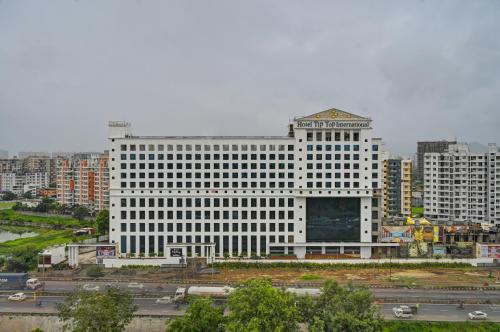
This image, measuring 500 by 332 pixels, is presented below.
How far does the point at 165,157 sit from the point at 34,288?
19294 mm

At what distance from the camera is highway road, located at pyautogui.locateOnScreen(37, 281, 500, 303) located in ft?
123

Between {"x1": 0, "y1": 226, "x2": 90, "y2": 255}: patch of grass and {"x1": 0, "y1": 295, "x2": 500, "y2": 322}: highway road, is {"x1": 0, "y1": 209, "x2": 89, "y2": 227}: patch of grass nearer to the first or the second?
{"x1": 0, "y1": 226, "x2": 90, "y2": 255}: patch of grass

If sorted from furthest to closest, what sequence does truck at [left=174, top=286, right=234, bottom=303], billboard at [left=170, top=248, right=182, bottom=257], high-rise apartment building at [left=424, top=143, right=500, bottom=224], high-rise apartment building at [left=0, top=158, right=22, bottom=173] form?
high-rise apartment building at [left=0, top=158, right=22, bottom=173], high-rise apartment building at [left=424, top=143, right=500, bottom=224], billboard at [left=170, top=248, right=182, bottom=257], truck at [left=174, top=286, right=234, bottom=303]

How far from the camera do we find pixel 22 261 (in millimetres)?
47625

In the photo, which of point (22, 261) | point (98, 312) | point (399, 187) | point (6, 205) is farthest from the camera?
point (6, 205)

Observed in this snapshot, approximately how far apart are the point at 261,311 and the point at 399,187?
206 ft

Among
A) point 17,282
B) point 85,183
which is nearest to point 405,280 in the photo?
point 17,282

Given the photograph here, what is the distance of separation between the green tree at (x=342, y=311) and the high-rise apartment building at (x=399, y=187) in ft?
182

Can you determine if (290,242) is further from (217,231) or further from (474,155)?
(474,155)

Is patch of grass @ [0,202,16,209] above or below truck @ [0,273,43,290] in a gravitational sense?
above

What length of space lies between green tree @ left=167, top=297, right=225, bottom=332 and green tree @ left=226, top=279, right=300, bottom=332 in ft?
2.67

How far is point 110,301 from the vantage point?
27766 mm

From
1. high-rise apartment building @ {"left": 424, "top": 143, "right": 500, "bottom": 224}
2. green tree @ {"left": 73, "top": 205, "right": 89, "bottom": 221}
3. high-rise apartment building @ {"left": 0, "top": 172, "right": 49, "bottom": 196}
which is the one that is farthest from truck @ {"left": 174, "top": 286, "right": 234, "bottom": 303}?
high-rise apartment building @ {"left": 0, "top": 172, "right": 49, "bottom": 196}

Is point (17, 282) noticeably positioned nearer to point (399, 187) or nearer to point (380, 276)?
point (380, 276)
